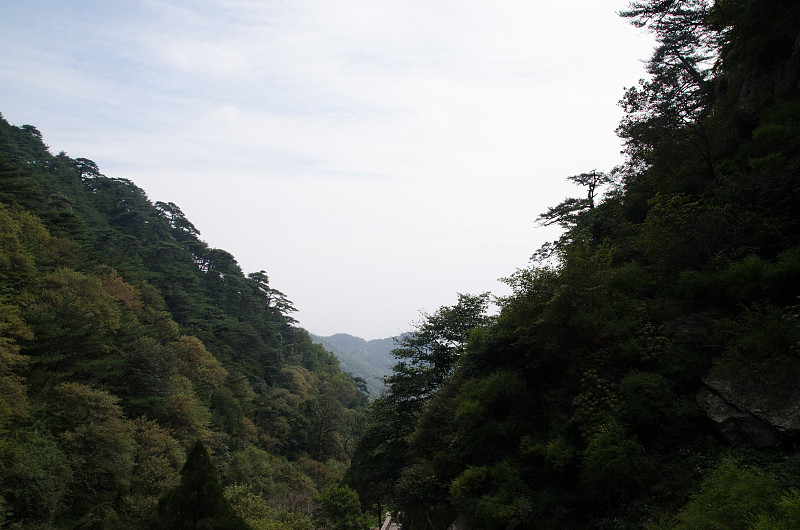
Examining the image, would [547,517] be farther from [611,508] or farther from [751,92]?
[751,92]

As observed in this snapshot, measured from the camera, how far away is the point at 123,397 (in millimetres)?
21500

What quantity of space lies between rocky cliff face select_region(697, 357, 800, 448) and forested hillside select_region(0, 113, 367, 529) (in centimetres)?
1210

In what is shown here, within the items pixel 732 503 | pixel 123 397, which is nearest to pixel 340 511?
pixel 123 397

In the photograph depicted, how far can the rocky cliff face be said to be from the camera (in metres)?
5.39

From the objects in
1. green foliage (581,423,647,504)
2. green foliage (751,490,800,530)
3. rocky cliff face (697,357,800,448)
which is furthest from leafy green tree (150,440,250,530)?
rocky cliff face (697,357,800,448)

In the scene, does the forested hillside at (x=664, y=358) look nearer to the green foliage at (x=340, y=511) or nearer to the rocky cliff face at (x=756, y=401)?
the rocky cliff face at (x=756, y=401)

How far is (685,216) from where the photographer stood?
8.97 meters

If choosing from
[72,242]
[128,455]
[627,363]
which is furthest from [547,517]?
[72,242]

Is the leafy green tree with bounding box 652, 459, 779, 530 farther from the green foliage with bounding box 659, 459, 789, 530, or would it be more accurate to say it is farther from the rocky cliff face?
the rocky cliff face

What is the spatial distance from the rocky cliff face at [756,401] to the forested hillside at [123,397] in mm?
12101

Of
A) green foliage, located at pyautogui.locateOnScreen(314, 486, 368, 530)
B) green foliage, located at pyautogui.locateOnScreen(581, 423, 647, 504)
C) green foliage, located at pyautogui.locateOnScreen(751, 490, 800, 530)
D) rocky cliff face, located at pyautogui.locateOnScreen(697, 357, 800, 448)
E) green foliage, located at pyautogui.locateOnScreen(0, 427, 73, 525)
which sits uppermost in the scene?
rocky cliff face, located at pyautogui.locateOnScreen(697, 357, 800, 448)

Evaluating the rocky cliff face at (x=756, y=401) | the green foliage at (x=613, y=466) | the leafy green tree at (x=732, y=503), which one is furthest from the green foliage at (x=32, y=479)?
the rocky cliff face at (x=756, y=401)

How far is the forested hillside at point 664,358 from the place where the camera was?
574cm

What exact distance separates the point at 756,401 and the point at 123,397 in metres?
27.8
